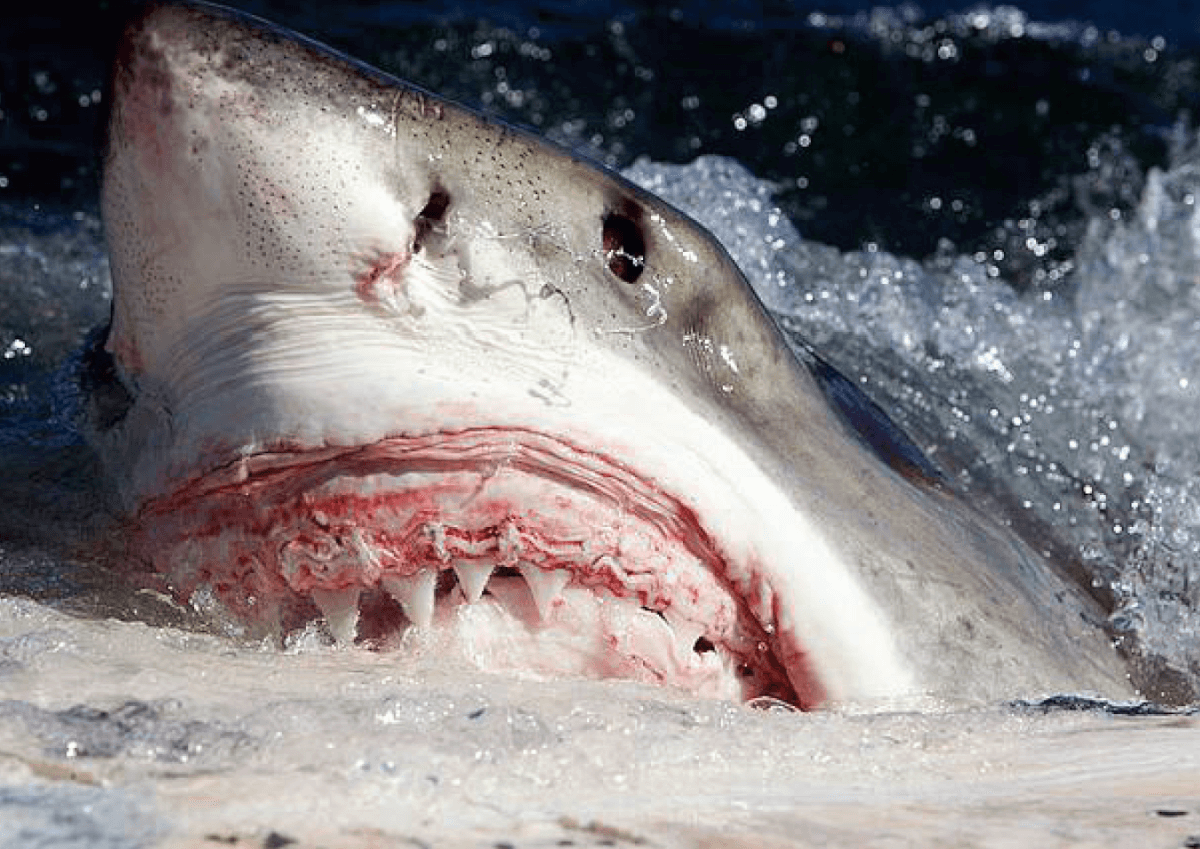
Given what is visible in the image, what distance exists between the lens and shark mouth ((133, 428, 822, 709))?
60.6 inches

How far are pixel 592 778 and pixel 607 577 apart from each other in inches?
13.0

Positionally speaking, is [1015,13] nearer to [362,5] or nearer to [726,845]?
[362,5]

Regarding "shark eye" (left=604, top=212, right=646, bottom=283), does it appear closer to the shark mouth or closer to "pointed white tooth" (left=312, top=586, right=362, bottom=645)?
the shark mouth

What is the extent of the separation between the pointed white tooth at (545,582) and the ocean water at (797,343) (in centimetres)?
11

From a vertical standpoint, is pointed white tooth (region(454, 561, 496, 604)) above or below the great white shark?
below

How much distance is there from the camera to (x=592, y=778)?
1.29 m

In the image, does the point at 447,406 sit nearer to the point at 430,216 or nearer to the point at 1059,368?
the point at 430,216

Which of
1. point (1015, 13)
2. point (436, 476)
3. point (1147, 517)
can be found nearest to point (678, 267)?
point (436, 476)

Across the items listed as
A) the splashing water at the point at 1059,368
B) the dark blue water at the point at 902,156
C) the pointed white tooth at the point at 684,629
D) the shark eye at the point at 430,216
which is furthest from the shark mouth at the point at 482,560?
the dark blue water at the point at 902,156

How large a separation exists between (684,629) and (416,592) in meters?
0.24

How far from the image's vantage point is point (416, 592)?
1.58 meters

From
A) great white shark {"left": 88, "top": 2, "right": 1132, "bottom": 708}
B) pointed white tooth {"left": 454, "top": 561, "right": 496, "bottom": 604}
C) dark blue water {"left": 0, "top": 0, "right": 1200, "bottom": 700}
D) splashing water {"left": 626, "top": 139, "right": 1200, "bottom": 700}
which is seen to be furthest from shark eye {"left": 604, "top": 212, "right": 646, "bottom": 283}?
dark blue water {"left": 0, "top": 0, "right": 1200, "bottom": 700}

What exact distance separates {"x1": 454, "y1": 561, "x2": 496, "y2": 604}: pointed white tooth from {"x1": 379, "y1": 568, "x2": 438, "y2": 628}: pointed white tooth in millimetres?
22

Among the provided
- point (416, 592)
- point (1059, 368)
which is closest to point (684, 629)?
point (416, 592)
